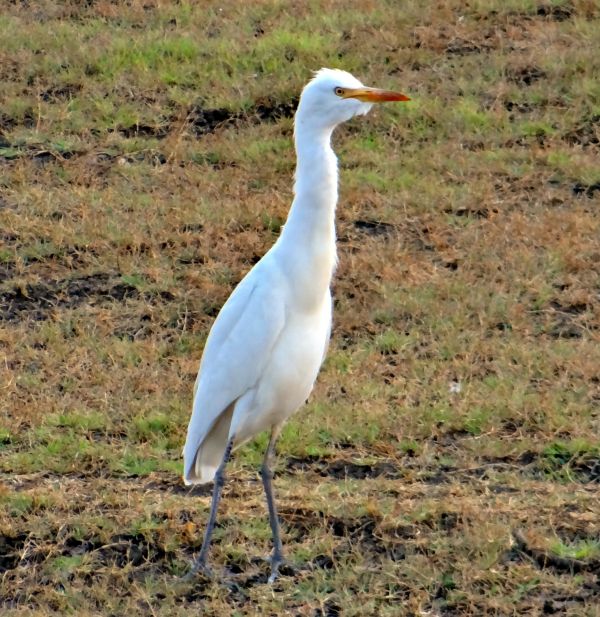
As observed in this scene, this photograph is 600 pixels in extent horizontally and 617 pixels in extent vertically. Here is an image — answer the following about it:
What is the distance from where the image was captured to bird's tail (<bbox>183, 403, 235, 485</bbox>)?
548 centimetres

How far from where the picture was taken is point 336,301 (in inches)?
314

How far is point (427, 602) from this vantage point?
4.92 m

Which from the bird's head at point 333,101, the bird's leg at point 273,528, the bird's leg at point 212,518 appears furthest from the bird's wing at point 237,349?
the bird's head at point 333,101

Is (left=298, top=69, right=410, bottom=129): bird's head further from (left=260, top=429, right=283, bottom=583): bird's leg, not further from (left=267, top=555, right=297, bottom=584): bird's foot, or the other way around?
(left=267, top=555, right=297, bottom=584): bird's foot

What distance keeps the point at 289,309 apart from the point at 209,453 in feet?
2.37

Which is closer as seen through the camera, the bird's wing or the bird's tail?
the bird's wing

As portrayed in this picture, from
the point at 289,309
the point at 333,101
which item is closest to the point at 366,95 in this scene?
the point at 333,101

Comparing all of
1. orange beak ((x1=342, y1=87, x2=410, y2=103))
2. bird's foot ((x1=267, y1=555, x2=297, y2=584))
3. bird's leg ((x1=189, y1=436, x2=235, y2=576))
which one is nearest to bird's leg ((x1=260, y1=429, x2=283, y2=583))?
bird's foot ((x1=267, y1=555, x2=297, y2=584))

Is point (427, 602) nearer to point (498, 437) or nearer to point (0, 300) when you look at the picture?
point (498, 437)

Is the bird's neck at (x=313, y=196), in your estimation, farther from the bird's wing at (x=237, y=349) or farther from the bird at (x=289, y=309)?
the bird's wing at (x=237, y=349)

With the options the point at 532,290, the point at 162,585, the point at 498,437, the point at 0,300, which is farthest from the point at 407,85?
the point at 162,585

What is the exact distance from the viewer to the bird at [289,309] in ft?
17.2

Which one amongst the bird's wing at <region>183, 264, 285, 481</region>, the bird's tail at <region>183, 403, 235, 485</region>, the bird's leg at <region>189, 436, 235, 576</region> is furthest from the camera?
the bird's tail at <region>183, 403, 235, 485</region>

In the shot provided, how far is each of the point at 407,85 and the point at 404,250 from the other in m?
2.38
